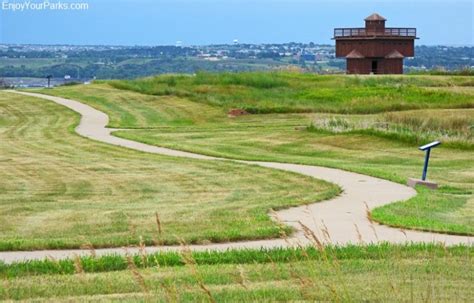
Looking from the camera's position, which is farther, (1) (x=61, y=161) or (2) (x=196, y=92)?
(2) (x=196, y=92)

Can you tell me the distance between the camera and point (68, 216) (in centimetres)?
1416

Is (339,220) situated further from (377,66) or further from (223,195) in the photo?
(377,66)

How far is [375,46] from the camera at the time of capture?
6956cm

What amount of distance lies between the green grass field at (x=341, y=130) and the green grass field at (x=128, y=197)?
6.75 ft

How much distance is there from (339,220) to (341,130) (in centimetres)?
1594

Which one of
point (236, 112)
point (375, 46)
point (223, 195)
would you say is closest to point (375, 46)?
point (375, 46)

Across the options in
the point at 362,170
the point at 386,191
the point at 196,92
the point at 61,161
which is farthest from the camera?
the point at 196,92

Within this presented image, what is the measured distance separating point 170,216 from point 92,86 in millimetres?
41585

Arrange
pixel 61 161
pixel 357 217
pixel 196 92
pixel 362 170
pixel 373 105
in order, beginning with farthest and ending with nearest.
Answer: pixel 196 92, pixel 373 105, pixel 61 161, pixel 362 170, pixel 357 217

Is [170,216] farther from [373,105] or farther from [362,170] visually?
[373,105]

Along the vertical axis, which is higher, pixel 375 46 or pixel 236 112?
pixel 375 46

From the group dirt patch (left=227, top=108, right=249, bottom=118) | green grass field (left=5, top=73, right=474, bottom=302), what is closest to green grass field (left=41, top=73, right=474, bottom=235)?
green grass field (left=5, top=73, right=474, bottom=302)

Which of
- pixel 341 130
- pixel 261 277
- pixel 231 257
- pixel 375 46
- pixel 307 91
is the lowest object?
pixel 307 91

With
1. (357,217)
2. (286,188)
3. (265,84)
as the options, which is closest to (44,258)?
(357,217)
